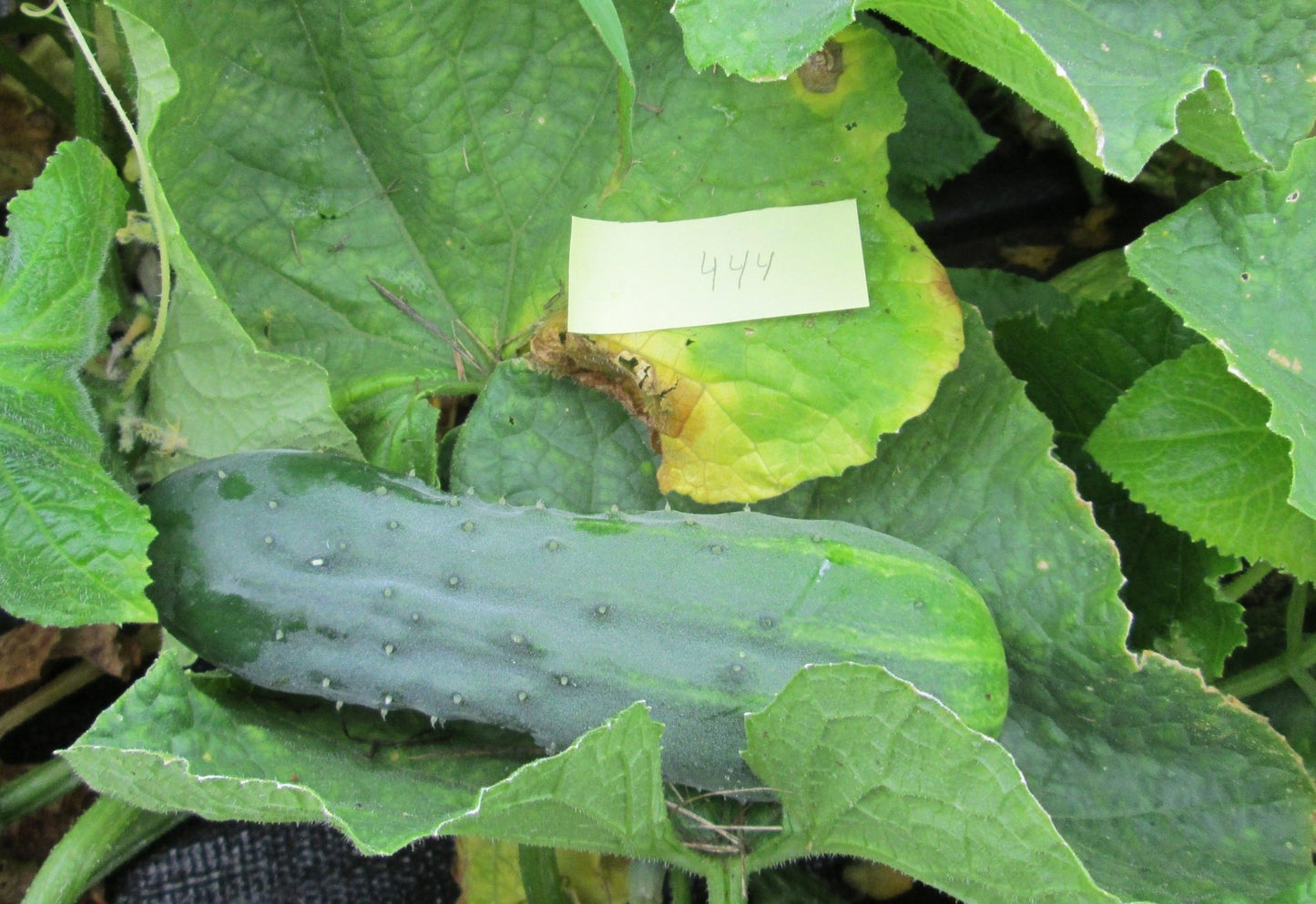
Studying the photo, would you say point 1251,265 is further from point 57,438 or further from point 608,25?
point 57,438

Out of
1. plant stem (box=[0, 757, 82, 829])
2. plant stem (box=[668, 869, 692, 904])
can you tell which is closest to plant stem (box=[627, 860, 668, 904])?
plant stem (box=[668, 869, 692, 904])

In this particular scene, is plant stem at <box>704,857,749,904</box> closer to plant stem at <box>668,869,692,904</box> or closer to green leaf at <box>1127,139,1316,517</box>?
plant stem at <box>668,869,692,904</box>

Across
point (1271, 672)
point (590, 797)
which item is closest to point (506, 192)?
point (590, 797)

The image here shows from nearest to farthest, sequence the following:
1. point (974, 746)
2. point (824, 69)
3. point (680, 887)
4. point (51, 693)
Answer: point (974, 746), point (824, 69), point (680, 887), point (51, 693)

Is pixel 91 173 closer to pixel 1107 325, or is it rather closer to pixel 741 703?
pixel 741 703

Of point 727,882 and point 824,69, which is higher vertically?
point 824,69

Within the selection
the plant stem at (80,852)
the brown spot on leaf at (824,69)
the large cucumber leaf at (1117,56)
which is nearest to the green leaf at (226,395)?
the plant stem at (80,852)

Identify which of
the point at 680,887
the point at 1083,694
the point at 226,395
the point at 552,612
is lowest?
the point at 680,887
